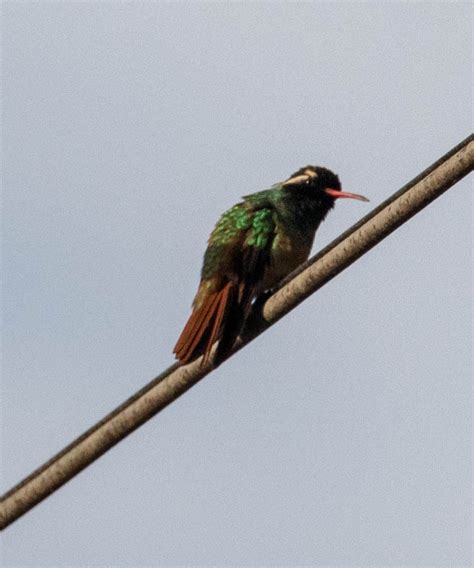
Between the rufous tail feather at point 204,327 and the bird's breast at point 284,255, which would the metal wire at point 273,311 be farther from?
the bird's breast at point 284,255

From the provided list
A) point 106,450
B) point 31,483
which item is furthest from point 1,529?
point 106,450

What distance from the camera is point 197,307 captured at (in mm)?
7023

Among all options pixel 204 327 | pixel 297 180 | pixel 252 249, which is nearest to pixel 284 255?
pixel 252 249

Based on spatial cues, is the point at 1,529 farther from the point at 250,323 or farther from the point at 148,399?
the point at 250,323

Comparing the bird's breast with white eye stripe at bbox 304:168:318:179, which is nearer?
the bird's breast

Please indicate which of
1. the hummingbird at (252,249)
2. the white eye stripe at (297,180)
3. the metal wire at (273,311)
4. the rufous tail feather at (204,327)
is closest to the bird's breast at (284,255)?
the hummingbird at (252,249)

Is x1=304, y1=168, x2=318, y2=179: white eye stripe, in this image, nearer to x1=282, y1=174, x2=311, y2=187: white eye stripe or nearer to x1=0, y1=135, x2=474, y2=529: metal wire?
x1=282, y1=174, x2=311, y2=187: white eye stripe

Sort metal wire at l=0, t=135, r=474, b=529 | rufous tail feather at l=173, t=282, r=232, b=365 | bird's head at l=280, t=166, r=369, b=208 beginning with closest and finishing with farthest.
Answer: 1. metal wire at l=0, t=135, r=474, b=529
2. rufous tail feather at l=173, t=282, r=232, b=365
3. bird's head at l=280, t=166, r=369, b=208

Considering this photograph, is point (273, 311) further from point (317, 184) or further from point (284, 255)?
point (317, 184)

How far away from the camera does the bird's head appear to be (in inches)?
335

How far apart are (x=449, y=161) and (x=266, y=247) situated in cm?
311

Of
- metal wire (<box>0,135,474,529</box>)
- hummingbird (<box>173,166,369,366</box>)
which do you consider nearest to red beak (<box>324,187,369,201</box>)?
hummingbird (<box>173,166,369,366</box>)

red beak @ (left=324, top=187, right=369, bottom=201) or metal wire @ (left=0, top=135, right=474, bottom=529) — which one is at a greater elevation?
red beak @ (left=324, top=187, right=369, bottom=201)

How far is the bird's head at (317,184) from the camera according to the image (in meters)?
8.50
